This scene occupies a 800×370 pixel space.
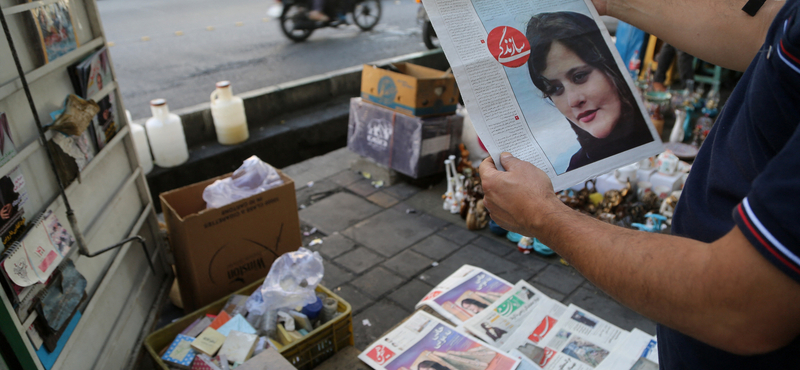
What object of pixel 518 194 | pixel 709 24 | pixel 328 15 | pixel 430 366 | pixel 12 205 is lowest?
pixel 430 366

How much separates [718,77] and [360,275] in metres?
4.61

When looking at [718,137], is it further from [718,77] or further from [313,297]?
[718,77]

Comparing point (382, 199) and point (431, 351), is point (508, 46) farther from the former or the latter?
point (382, 199)

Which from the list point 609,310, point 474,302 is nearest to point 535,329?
point 474,302

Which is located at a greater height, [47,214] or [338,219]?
[47,214]

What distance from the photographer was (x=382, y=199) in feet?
11.6

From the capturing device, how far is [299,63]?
268 inches

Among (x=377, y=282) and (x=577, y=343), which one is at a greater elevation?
(x=577, y=343)

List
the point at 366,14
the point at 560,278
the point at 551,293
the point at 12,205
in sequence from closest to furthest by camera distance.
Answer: the point at 12,205 < the point at 551,293 < the point at 560,278 < the point at 366,14

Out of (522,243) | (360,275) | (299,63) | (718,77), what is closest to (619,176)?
(522,243)

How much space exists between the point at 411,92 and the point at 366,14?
20.4 feet

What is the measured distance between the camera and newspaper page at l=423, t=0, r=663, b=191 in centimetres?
95

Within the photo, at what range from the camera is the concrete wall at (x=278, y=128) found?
152 inches

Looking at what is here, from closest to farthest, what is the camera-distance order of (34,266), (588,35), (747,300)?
1. (747,300)
2. (588,35)
3. (34,266)
